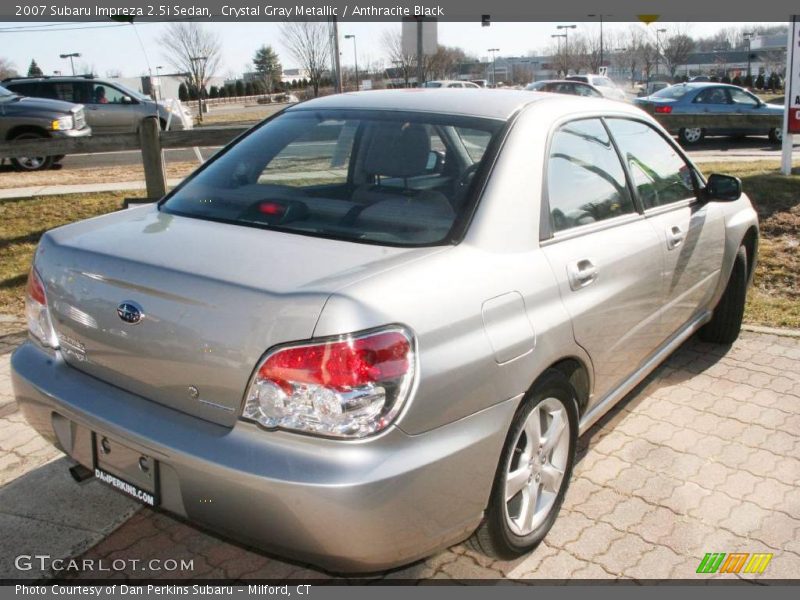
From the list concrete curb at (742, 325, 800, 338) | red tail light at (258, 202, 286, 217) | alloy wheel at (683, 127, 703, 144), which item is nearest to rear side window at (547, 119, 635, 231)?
red tail light at (258, 202, 286, 217)

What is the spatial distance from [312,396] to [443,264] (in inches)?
24.8

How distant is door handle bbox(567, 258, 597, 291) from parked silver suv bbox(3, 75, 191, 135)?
57.1 ft

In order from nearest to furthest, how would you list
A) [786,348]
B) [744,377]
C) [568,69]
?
[744,377] < [786,348] < [568,69]

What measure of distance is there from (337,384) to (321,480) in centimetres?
26

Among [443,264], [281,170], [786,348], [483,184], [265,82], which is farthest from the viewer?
[265,82]

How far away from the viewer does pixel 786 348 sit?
5406 mm

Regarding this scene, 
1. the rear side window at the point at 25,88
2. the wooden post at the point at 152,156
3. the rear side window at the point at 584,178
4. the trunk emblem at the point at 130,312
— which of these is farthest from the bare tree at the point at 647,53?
the trunk emblem at the point at 130,312

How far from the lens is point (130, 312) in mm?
2422

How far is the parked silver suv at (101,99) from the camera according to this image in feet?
61.6

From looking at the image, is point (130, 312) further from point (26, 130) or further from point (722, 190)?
point (26, 130)

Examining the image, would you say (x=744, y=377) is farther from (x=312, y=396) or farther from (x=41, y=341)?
(x=41, y=341)

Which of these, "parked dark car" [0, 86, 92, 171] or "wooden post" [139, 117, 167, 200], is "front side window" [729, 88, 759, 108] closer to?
"parked dark car" [0, 86, 92, 171]

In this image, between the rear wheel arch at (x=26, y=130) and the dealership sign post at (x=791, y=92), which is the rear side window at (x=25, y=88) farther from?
the dealership sign post at (x=791, y=92)

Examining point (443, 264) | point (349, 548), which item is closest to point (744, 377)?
point (443, 264)
